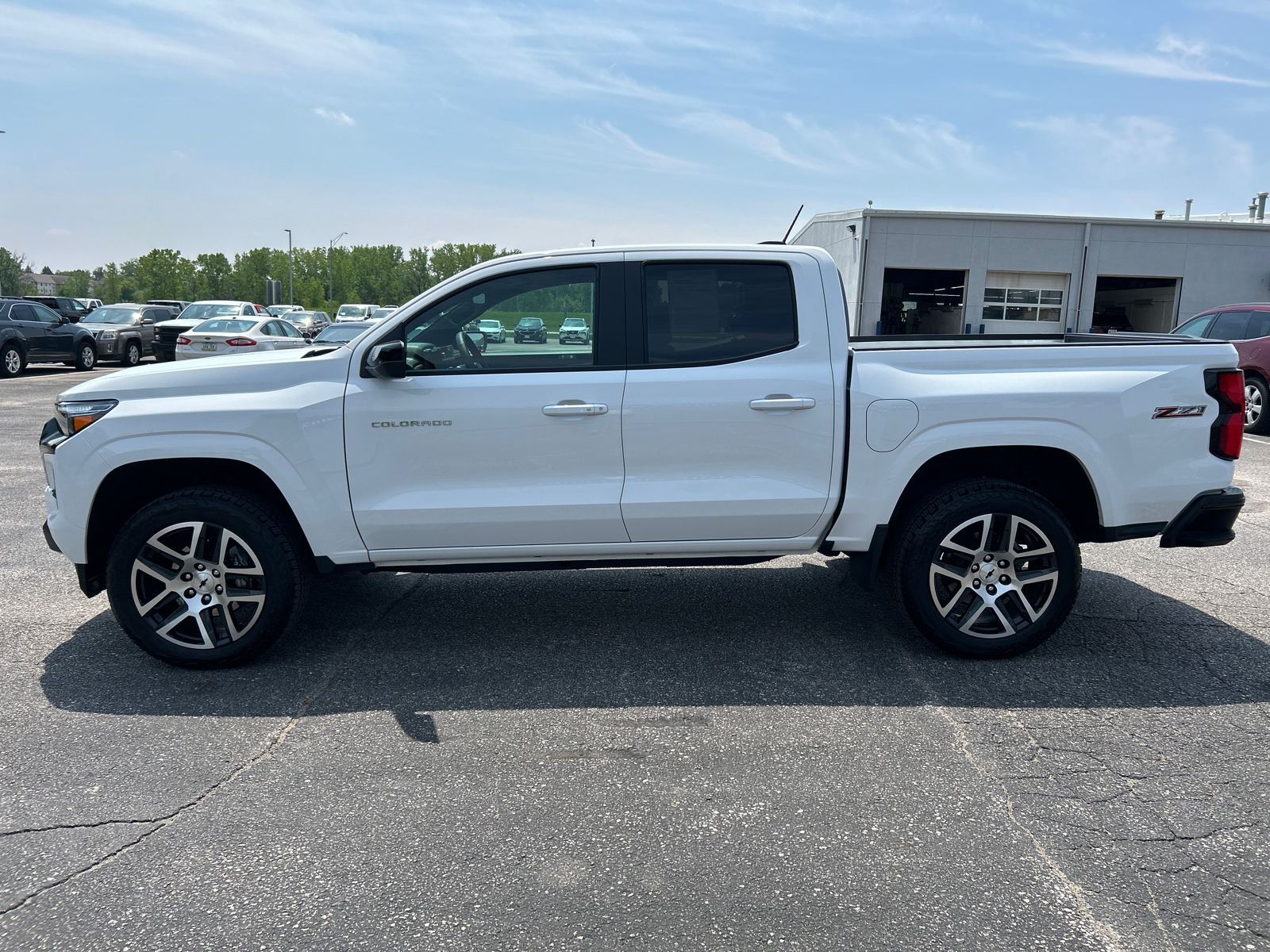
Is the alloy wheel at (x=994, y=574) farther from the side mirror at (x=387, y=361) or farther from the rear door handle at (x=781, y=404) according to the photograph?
the side mirror at (x=387, y=361)

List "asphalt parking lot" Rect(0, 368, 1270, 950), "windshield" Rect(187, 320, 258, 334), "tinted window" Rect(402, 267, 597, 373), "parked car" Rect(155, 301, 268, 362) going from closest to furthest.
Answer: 1. "asphalt parking lot" Rect(0, 368, 1270, 950)
2. "tinted window" Rect(402, 267, 597, 373)
3. "windshield" Rect(187, 320, 258, 334)
4. "parked car" Rect(155, 301, 268, 362)

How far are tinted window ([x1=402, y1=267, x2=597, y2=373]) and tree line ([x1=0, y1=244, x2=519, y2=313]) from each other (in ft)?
315

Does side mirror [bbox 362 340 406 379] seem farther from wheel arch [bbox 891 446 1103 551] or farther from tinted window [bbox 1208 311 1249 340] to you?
tinted window [bbox 1208 311 1249 340]

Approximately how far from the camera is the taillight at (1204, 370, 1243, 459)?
14.3 feet

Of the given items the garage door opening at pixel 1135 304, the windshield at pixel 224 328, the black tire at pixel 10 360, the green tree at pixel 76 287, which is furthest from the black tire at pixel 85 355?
the green tree at pixel 76 287

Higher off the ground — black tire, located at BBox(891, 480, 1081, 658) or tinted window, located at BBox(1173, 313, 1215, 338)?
tinted window, located at BBox(1173, 313, 1215, 338)

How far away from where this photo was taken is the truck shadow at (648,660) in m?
4.04

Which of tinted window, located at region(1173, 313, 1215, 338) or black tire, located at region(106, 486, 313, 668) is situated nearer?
black tire, located at region(106, 486, 313, 668)

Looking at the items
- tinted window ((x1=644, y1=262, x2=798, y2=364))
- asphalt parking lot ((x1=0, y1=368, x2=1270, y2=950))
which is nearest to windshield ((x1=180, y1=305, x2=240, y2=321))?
asphalt parking lot ((x1=0, y1=368, x2=1270, y2=950))

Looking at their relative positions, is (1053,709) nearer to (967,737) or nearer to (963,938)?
(967,737)

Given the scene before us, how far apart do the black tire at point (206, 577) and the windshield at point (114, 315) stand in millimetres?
24988

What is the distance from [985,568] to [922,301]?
3646 centimetres

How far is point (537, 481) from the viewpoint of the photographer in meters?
4.25

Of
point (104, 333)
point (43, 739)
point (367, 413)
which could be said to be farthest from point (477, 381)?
point (104, 333)
